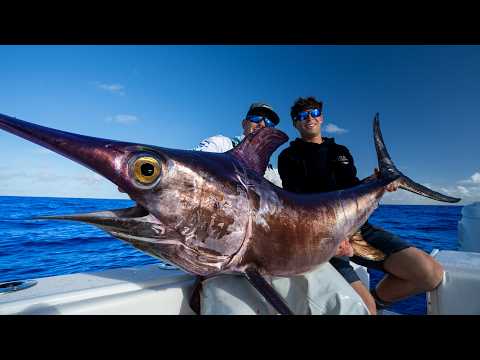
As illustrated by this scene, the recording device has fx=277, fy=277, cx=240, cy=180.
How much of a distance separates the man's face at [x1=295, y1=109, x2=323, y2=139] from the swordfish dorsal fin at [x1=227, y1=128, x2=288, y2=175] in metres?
1.44

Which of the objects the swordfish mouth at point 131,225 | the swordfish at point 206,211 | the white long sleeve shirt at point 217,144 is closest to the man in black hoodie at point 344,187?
the white long sleeve shirt at point 217,144

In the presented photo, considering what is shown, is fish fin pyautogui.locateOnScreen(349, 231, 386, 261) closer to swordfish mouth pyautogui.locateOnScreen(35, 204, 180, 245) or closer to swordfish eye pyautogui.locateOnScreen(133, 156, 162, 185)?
swordfish mouth pyautogui.locateOnScreen(35, 204, 180, 245)

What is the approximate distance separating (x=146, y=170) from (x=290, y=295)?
4.68ft

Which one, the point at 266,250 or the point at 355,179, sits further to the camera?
the point at 355,179

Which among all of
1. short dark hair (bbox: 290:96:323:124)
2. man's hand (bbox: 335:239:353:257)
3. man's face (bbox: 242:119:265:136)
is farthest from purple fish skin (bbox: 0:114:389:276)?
man's face (bbox: 242:119:265:136)

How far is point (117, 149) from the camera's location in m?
1.42

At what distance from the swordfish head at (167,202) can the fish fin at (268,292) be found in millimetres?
185

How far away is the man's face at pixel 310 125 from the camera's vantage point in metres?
3.59

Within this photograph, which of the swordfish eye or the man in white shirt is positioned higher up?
the swordfish eye

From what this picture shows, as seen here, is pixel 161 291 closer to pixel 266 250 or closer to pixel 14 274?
pixel 266 250

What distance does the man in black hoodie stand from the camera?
281 cm
